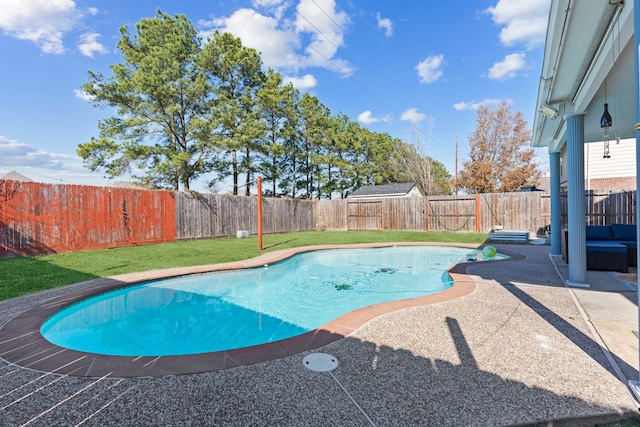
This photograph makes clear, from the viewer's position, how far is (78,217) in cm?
982

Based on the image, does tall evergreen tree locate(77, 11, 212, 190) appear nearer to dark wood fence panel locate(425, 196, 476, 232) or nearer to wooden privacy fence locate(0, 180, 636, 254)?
wooden privacy fence locate(0, 180, 636, 254)

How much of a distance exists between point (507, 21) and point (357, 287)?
1285 cm

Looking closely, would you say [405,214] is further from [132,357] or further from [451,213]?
[132,357]

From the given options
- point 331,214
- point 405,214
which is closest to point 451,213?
point 405,214

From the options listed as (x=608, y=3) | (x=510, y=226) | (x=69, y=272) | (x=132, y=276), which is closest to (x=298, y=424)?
(x=608, y=3)

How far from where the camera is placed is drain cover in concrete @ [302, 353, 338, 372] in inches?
99.0

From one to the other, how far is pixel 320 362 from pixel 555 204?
25.3ft

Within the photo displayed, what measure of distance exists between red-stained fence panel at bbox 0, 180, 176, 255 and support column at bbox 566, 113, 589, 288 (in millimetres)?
12531

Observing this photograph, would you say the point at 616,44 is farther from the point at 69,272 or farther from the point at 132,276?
the point at 69,272

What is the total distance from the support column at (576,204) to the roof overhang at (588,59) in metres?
0.38

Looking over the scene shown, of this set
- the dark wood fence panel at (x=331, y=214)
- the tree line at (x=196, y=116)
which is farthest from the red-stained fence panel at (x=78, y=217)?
the dark wood fence panel at (x=331, y=214)

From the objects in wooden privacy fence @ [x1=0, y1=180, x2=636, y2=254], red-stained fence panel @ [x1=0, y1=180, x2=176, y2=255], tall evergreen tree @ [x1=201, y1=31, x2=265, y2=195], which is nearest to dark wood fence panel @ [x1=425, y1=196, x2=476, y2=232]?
wooden privacy fence @ [x1=0, y1=180, x2=636, y2=254]

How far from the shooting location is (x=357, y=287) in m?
6.67

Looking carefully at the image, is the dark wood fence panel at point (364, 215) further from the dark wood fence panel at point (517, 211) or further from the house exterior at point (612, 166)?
the house exterior at point (612, 166)
